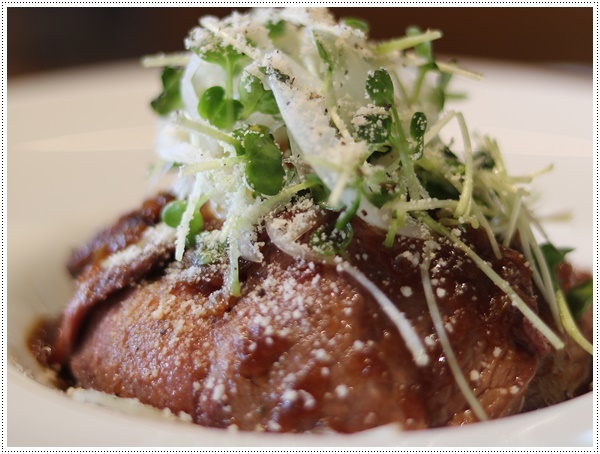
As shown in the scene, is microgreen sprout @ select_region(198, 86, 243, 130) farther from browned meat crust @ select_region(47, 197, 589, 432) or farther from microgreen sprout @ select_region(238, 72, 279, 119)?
browned meat crust @ select_region(47, 197, 589, 432)

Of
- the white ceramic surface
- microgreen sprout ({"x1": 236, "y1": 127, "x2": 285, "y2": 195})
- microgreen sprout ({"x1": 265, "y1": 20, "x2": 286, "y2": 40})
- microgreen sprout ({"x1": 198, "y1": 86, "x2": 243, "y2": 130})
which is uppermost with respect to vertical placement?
microgreen sprout ({"x1": 265, "y1": 20, "x2": 286, "y2": 40})

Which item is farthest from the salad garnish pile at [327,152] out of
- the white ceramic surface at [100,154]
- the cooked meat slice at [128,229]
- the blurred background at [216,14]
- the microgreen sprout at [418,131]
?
the blurred background at [216,14]

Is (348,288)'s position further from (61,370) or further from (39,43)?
(39,43)

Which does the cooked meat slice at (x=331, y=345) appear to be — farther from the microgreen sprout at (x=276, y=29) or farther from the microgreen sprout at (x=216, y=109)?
the microgreen sprout at (x=276, y=29)

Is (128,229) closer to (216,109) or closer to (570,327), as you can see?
(216,109)

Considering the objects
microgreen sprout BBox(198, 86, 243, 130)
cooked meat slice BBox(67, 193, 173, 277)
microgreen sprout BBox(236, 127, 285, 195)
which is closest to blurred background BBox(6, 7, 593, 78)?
cooked meat slice BBox(67, 193, 173, 277)

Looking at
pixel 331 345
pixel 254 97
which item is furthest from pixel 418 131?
pixel 331 345
